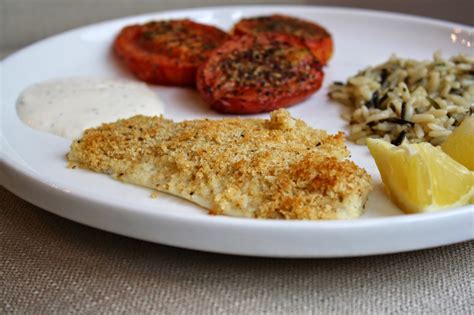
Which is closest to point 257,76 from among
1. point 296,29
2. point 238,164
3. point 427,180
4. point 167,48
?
point 167,48

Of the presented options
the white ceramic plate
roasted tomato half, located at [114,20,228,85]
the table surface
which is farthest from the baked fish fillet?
roasted tomato half, located at [114,20,228,85]

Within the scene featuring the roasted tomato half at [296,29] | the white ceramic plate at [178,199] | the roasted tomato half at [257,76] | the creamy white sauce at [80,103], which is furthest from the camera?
the roasted tomato half at [296,29]

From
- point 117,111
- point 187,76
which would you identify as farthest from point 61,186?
point 187,76

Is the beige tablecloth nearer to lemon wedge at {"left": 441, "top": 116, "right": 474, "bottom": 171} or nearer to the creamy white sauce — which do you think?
lemon wedge at {"left": 441, "top": 116, "right": 474, "bottom": 171}

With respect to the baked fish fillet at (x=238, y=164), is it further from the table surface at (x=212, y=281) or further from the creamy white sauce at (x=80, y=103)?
the creamy white sauce at (x=80, y=103)

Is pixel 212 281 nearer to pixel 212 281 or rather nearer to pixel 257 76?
pixel 212 281

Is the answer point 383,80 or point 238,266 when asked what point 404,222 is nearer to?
point 238,266

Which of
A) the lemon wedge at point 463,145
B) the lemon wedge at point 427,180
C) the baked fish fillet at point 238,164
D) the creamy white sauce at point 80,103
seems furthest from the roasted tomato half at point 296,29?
the lemon wedge at point 427,180
